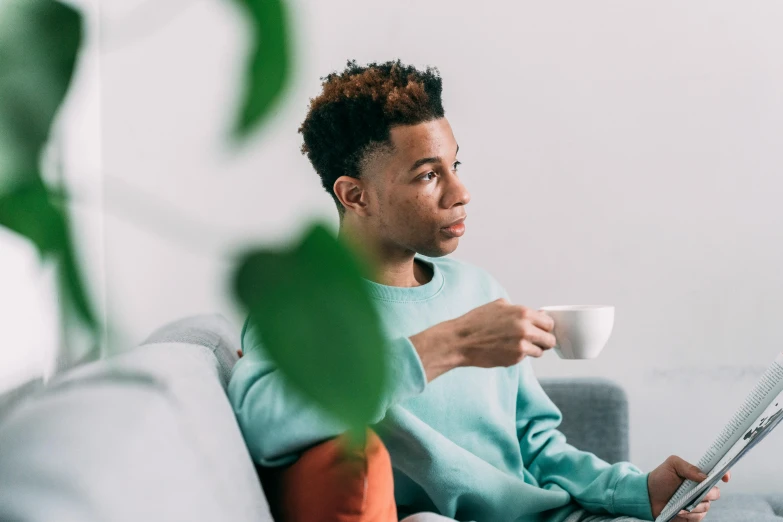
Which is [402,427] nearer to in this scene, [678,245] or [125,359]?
[125,359]

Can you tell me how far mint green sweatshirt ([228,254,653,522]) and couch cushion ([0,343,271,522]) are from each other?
544mm

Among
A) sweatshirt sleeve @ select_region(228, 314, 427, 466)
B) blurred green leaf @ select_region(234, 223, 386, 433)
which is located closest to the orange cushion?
sweatshirt sleeve @ select_region(228, 314, 427, 466)

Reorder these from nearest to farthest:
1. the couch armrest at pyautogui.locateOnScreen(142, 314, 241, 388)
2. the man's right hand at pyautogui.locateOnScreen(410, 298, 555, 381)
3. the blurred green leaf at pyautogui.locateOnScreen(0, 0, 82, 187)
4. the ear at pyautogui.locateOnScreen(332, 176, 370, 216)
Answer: the blurred green leaf at pyautogui.locateOnScreen(0, 0, 82, 187) → the ear at pyautogui.locateOnScreen(332, 176, 370, 216) → the man's right hand at pyautogui.locateOnScreen(410, 298, 555, 381) → the couch armrest at pyautogui.locateOnScreen(142, 314, 241, 388)

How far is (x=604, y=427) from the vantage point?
5.36 ft

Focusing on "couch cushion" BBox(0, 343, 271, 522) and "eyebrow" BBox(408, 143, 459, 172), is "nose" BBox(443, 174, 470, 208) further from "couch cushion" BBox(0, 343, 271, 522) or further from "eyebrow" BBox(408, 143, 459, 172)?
"couch cushion" BBox(0, 343, 271, 522)

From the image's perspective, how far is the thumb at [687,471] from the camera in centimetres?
96

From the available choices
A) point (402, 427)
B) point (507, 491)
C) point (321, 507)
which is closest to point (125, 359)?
point (321, 507)

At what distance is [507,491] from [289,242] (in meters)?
1.02

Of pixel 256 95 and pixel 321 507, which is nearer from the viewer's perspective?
pixel 256 95

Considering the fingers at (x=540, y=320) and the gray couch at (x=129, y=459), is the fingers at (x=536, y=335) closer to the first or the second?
the fingers at (x=540, y=320)

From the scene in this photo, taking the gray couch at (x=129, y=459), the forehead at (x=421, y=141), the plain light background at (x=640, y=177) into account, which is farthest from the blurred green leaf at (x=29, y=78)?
the plain light background at (x=640, y=177)

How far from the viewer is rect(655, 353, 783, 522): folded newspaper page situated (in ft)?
2.80

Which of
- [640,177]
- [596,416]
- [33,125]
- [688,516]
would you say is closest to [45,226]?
[33,125]

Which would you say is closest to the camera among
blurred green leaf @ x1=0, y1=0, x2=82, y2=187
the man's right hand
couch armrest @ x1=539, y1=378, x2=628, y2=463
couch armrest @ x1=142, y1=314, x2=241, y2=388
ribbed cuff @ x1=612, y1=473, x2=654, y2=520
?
blurred green leaf @ x1=0, y1=0, x2=82, y2=187
